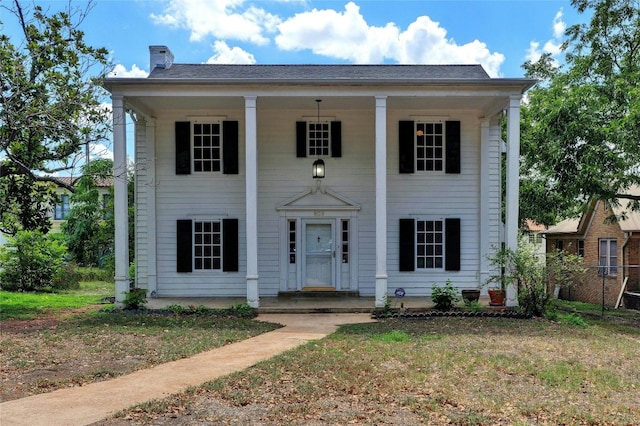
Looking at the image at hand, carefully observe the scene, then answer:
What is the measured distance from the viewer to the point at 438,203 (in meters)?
12.3

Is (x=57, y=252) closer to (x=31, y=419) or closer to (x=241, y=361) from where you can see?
(x=241, y=361)

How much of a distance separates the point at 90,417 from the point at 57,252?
494 inches

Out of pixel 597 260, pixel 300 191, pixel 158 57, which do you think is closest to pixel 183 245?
pixel 300 191

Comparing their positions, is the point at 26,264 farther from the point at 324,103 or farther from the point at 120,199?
the point at 324,103

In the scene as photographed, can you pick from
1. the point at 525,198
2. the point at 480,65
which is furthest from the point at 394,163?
the point at 525,198

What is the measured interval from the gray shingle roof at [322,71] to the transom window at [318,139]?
121cm

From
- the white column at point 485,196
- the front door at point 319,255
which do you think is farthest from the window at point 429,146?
the front door at point 319,255

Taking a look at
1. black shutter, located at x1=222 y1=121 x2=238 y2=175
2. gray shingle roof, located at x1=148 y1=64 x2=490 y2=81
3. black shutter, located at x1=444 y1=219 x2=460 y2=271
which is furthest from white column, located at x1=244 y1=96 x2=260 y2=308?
black shutter, located at x1=444 y1=219 x2=460 y2=271

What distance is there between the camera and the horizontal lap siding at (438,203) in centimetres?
1223

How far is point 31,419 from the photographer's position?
14.2 feet

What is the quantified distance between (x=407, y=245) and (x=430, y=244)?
63cm

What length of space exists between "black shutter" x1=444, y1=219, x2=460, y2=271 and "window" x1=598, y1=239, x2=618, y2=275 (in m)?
8.96

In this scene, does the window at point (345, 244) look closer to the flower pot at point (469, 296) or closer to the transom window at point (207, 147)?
the flower pot at point (469, 296)

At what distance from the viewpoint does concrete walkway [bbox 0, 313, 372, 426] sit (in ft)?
14.5
